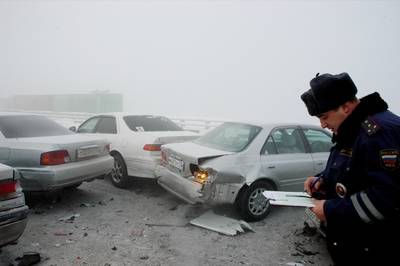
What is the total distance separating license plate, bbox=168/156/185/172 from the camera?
4.54m

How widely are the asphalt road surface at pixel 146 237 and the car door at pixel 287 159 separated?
1.96ft

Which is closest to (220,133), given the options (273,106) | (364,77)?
(273,106)

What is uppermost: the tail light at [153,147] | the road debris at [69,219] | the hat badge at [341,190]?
the hat badge at [341,190]

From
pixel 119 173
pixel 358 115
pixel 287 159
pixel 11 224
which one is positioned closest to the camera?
pixel 358 115

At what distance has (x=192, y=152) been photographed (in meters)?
4.53

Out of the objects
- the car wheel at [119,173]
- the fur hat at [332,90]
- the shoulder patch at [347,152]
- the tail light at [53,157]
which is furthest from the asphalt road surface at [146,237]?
the fur hat at [332,90]

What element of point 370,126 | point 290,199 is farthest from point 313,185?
point 370,126

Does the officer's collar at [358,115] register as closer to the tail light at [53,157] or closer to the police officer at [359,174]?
the police officer at [359,174]

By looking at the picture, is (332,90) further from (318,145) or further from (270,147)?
(318,145)

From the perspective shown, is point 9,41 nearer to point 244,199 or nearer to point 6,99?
point 6,99

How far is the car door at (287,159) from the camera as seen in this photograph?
4.67m

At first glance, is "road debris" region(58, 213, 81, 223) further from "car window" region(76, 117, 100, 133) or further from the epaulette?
the epaulette

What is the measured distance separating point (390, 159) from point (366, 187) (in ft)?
0.62

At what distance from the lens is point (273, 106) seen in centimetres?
6062
